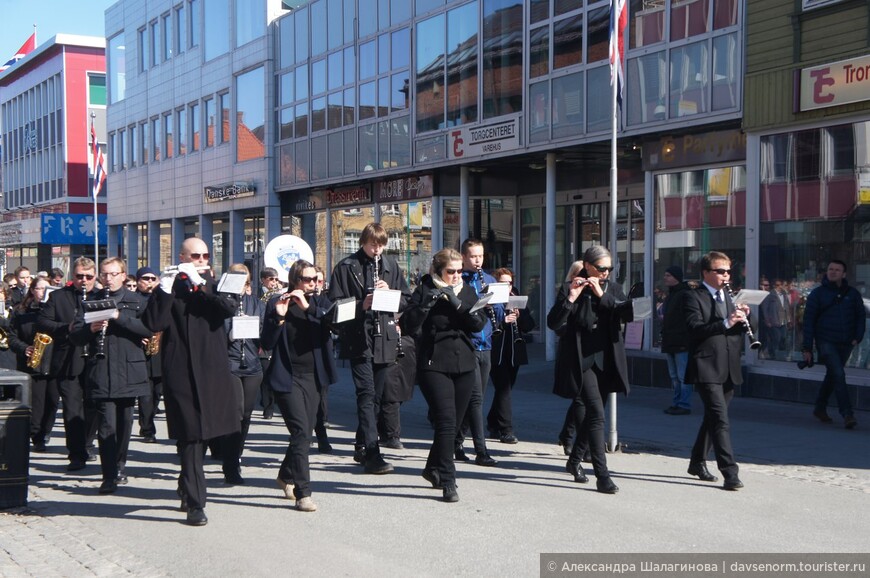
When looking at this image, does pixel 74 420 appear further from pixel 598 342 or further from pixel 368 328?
pixel 598 342

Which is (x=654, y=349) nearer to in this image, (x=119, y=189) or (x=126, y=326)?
(x=126, y=326)

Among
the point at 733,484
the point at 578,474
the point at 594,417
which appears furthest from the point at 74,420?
the point at 733,484

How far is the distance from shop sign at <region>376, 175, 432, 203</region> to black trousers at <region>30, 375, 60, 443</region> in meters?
12.9

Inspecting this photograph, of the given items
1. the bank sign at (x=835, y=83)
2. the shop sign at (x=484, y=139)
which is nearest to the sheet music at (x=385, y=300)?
the bank sign at (x=835, y=83)

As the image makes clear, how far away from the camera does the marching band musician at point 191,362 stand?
281 inches

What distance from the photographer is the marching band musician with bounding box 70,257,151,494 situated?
8336 millimetres

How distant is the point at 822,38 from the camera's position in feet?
44.4

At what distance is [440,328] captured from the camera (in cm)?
786

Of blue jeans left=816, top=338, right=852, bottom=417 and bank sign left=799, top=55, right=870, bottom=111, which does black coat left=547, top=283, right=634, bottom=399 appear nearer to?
blue jeans left=816, top=338, right=852, bottom=417

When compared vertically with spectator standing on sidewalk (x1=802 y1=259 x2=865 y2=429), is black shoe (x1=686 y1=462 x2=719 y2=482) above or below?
below

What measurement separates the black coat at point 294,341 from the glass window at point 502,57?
11907 millimetres

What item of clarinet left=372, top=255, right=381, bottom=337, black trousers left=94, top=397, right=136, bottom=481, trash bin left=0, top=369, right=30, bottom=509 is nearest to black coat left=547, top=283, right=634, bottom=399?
clarinet left=372, top=255, right=381, bottom=337

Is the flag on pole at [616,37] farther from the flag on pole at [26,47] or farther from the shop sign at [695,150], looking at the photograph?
the flag on pole at [26,47]

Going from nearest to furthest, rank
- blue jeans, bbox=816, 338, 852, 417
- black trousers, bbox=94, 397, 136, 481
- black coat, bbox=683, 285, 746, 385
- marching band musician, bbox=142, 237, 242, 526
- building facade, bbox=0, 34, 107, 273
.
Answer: marching band musician, bbox=142, 237, 242, 526
black coat, bbox=683, 285, 746, 385
black trousers, bbox=94, 397, 136, 481
blue jeans, bbox=816, 338, 852, 417
building facade, bbox=0, 34, 107, 273
